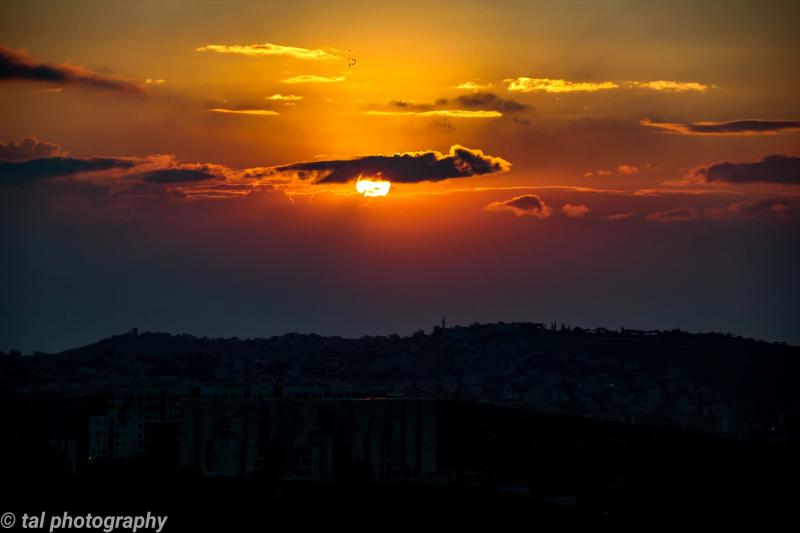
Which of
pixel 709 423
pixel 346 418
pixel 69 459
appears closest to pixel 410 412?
pixel 346 418

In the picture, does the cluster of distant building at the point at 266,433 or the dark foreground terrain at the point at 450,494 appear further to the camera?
the cluster of distant building at the point at 266,433

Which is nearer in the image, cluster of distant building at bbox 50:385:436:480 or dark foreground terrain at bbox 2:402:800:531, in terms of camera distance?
dark foreground terrain at bbox 2:402:800:531

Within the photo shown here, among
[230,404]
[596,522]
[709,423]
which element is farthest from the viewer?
[709,423]

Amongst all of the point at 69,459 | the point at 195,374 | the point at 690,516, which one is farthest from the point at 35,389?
the point at 690,516

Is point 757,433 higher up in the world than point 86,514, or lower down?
lower down

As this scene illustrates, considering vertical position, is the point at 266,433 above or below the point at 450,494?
above

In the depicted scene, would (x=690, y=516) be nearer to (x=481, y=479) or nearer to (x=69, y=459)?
(x=481, y=479)

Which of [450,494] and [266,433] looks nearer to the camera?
[450,494]

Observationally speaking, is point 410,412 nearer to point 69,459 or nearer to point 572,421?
point 69,459

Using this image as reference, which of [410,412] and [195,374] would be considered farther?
[195,374]

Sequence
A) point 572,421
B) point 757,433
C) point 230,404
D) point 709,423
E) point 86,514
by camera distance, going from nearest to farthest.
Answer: point 86,514 < point 230,404 < point 572,421 < point 757,433 < point 709,423
